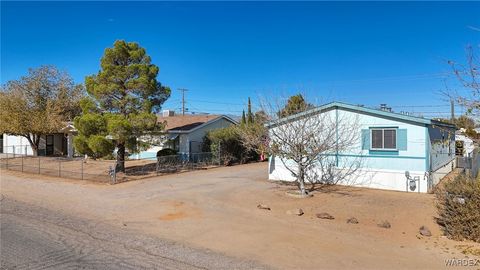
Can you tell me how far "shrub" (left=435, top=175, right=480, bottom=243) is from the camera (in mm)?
7750

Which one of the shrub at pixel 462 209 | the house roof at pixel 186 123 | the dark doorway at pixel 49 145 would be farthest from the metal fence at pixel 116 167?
the shrub at pixel 462 209

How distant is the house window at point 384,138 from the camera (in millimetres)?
15094

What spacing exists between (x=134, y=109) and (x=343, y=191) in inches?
494

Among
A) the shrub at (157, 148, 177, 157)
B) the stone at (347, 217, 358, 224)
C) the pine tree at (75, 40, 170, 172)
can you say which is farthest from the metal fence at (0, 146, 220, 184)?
the stone at (347, 217, 358, 224)

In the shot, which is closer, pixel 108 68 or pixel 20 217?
pixel 20 217

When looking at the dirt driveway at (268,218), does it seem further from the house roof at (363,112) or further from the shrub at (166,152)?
the shrub at (166,152)

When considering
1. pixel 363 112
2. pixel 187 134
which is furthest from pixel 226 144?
pixel 363 112

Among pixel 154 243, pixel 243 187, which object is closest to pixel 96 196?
pixel 243 187

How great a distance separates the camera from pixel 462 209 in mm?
7926

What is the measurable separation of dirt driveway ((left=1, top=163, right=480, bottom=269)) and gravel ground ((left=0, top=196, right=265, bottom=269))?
51 centimetres

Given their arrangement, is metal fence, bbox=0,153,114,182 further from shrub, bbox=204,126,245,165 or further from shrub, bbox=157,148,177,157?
shrub, bbox=204,126,245,165

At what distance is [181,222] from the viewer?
397 inches

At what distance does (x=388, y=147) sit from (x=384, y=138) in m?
0.42

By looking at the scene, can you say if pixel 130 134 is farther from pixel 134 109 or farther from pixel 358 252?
pixel 358 252
